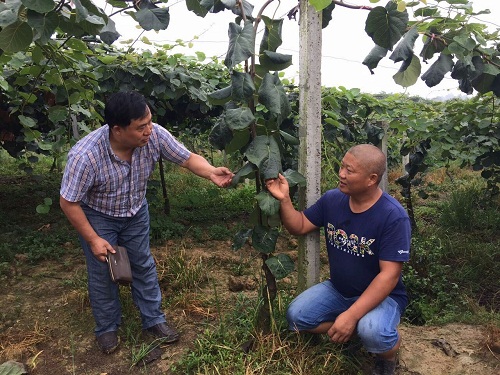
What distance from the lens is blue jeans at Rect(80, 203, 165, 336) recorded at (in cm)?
236

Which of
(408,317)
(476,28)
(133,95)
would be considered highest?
(476,28)

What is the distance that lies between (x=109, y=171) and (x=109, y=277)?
58cm

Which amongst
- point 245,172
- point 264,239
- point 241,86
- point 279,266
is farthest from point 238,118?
point 279,266

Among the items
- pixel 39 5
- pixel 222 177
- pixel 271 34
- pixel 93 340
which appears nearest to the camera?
pixel 39 5

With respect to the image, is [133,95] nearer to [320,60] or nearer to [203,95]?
[320,60]

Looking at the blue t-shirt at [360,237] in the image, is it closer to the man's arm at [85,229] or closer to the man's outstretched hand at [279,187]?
the man's outstretched hand at [279,187]

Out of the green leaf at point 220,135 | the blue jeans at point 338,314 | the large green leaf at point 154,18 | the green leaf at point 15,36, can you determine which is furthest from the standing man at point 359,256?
the green leaf at point 15,36

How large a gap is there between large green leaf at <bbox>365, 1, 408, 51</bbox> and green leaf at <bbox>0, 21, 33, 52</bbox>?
4.15 ft

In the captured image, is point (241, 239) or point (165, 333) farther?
point (165, 333)

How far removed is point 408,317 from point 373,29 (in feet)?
6.71

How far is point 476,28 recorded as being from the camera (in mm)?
2150

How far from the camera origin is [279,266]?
210 cm

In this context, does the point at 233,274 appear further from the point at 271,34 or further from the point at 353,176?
the point at 271,34

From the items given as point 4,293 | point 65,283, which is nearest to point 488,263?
point 65,283
